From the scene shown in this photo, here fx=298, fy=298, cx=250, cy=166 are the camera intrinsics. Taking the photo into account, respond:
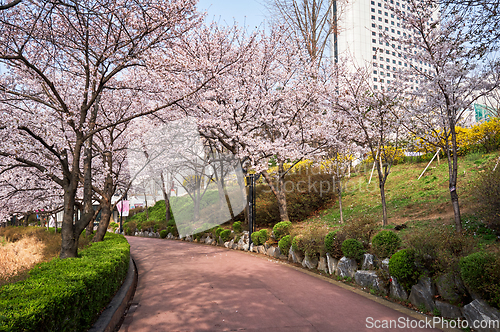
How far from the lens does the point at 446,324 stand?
4.54m

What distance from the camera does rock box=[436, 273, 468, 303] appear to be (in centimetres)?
449

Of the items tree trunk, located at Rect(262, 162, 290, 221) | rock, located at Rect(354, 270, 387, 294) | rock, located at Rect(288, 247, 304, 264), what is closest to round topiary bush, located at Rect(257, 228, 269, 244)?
tree trunk, located at Rect(262, 162, 290, 221)

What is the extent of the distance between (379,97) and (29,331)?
9.81m

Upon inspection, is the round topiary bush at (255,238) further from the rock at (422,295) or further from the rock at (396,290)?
the rock at (422,295)

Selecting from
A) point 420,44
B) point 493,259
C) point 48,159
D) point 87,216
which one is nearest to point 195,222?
point 48,159

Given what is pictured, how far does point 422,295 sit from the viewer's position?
5133 millimetres

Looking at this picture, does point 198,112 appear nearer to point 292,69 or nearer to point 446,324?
point 292,69

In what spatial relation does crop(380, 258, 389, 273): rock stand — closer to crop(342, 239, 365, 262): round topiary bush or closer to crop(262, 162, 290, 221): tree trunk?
crop(342, 239, 365, 262): round topiary bush

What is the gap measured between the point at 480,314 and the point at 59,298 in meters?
5.43

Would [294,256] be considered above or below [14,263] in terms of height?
below

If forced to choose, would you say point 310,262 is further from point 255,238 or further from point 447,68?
point 447,68

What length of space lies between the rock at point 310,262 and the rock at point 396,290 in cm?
291

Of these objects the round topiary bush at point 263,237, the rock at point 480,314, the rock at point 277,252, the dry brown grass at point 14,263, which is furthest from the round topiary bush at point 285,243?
the dry brown grass at point 14,263

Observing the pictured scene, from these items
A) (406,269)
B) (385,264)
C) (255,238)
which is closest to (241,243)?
(255,238)
